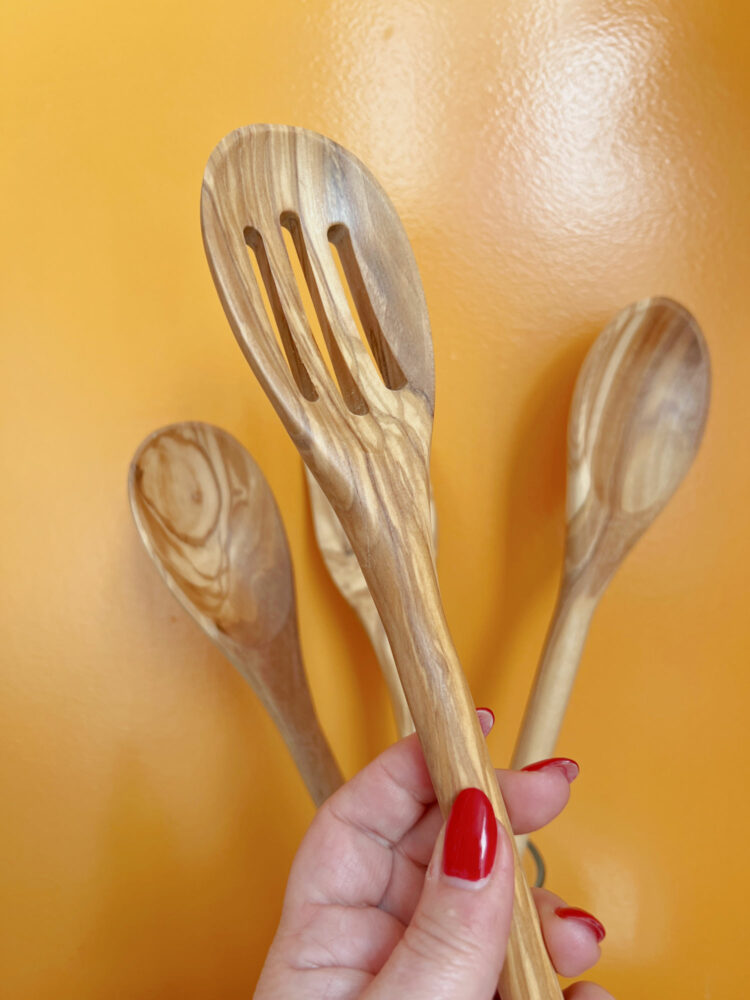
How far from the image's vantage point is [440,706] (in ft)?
1.34

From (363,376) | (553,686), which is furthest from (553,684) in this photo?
(363,376)

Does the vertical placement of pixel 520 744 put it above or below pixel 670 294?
below

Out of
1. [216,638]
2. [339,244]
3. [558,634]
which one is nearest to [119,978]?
[216,638]

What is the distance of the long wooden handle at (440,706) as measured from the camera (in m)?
0.40

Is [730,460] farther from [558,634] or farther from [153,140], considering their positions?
[153,140]

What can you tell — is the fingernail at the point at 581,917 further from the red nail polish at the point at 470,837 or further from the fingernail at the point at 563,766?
the red nail polish at the point at 470,837

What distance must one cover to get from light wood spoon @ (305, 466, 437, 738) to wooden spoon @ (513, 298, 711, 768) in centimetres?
13

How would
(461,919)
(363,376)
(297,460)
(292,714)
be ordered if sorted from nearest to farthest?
(461,919), (363,376), (292,714), (297,460)

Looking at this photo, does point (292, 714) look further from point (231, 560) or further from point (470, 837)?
point (470, 837)

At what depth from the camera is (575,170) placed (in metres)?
0.78

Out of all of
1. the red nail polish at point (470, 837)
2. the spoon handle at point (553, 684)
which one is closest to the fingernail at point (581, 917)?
the spoon handle at point (553, 684)

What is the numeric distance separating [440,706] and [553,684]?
0.27 m

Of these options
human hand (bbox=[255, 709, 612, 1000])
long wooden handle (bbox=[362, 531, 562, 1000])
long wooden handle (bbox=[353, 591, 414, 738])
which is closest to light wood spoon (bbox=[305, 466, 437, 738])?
long wooden handle (bbox=[353, 591, 414, 738])

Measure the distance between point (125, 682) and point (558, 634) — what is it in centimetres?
38
